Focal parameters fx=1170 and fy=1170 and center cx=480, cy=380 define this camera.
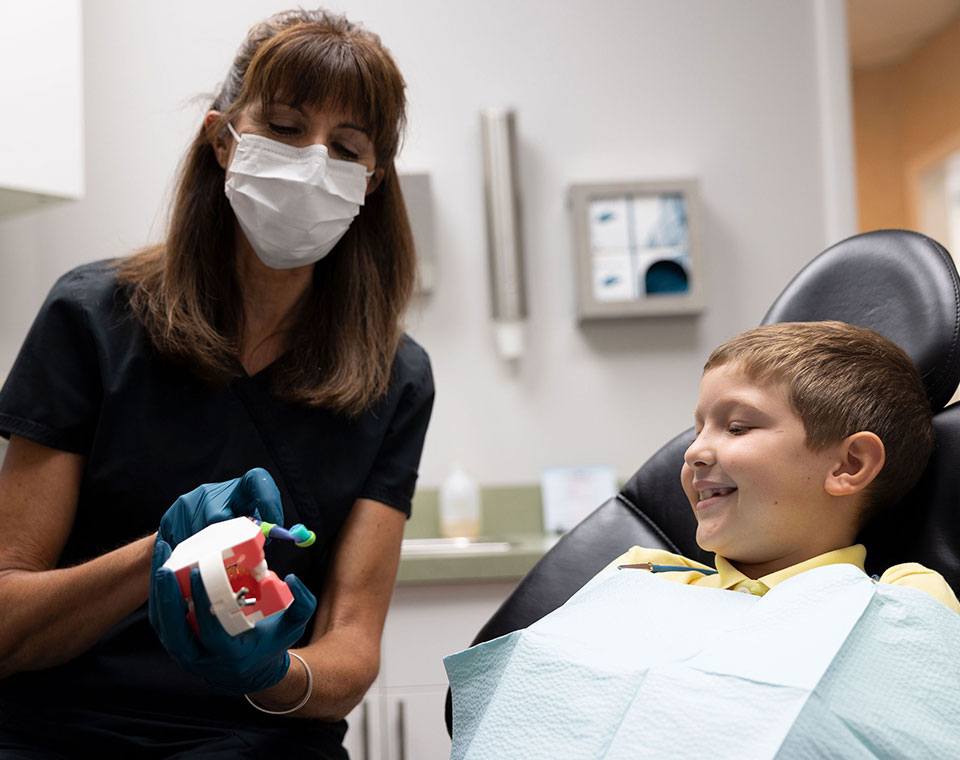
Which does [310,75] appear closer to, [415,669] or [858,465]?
[858,465]

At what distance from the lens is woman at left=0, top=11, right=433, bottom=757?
130cm

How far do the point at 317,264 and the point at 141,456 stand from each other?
0.38 meters

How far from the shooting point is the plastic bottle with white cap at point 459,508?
107 inches

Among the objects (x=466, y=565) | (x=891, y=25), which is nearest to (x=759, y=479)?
(x=466, y=565)

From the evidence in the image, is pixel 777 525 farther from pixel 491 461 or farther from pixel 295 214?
pixel 491 461

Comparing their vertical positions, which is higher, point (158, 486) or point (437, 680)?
point (158, 486)

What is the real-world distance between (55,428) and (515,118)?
1.75 metres

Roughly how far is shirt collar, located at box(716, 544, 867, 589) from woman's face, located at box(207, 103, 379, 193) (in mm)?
700

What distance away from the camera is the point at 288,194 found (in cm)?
143

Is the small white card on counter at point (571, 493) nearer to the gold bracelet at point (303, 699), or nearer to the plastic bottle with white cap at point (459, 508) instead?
the plastic bottle with white cap at point (459, 508)

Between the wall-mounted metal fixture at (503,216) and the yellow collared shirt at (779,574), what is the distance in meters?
1.49

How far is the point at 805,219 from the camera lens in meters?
2.95

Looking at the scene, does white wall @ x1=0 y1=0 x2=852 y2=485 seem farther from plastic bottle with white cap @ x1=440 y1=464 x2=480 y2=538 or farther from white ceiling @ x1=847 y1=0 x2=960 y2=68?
white ceiling @ x1=847 y1=0 x2=960 y2=68

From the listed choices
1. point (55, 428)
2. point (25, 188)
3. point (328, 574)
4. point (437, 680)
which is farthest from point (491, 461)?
point (55, 428)
